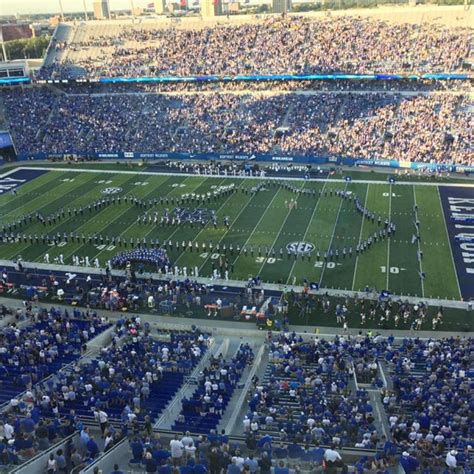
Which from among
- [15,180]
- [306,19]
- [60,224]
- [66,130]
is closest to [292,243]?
[60,224]

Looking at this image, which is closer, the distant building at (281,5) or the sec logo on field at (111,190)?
the sec logo on field at (111,190)

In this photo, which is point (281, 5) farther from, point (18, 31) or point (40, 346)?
point (40, 346)

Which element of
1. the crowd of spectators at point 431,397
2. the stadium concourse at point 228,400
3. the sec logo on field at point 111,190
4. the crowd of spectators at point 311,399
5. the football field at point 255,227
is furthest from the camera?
the sec logo on field at point 111,190

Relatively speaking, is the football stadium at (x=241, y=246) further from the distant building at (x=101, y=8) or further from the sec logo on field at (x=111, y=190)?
the distant building at (x=101, y=8)

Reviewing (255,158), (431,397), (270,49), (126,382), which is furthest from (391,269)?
(270,49)

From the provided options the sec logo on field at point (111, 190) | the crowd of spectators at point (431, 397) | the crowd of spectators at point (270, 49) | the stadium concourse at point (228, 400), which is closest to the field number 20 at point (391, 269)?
the stadium concourse at point (228, 400)
